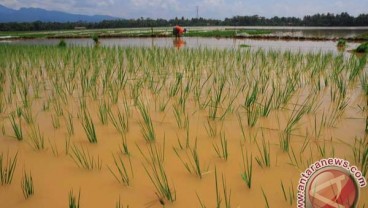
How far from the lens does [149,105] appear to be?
9.83 feet

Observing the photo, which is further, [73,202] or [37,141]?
[37,141]

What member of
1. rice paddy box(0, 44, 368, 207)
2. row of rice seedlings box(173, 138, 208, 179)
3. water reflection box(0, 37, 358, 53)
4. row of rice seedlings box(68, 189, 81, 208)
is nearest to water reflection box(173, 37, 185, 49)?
water reflection box(0, 37, 358, 53)

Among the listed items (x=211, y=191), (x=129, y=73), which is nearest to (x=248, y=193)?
(x=211, y=191)

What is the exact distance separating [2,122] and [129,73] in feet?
7.85

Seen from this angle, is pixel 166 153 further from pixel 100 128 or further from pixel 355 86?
pixel 355 86

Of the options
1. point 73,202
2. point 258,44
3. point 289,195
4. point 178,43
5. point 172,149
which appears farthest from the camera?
point 178,43

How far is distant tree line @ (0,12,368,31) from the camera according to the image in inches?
2149

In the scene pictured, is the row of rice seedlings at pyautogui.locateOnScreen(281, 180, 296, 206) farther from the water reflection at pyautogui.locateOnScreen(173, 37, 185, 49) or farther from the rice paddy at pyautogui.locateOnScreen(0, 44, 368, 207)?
the water reflection at pyautogui.locateOnScreen(173, 37, 185, 49)

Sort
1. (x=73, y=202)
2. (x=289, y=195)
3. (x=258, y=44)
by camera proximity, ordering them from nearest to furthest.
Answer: (x=73, y=202)
(x=289, y=195)
(x=258, y=44)

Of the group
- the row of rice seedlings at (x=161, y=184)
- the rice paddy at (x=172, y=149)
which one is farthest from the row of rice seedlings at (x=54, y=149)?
the row of rice seedlings at (x=161, y=184)

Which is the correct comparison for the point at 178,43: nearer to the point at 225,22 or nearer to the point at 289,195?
the point at 289,195

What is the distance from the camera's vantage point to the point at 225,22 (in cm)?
7869

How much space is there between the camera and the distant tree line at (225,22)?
179 ft

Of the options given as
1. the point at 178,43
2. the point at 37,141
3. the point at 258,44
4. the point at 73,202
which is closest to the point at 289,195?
the point at 73,202
